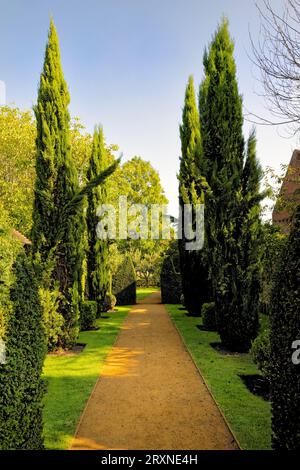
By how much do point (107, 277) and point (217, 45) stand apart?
39.8 ft

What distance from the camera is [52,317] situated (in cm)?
1003

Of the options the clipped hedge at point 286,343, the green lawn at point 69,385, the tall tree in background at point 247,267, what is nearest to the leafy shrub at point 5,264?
the green lawn at point 69,385

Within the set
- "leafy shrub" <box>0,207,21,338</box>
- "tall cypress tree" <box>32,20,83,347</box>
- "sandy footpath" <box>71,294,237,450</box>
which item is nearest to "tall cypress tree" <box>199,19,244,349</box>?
"sandy footpath" <box>71,294,237,450</box>

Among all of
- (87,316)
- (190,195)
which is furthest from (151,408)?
(190,195)

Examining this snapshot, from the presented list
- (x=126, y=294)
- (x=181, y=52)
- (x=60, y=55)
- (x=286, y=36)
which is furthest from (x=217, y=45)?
(x=126, y=294)

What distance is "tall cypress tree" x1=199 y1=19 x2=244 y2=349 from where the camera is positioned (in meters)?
10.1

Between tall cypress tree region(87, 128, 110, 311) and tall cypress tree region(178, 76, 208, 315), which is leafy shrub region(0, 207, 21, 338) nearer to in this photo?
tall cypress tree region(178, 76, 208, 315)

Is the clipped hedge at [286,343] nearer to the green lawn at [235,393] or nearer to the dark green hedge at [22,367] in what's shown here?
the green lawn at [235,393]

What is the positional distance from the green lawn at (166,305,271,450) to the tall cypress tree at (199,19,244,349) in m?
1.00

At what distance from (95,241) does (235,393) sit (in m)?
12.3

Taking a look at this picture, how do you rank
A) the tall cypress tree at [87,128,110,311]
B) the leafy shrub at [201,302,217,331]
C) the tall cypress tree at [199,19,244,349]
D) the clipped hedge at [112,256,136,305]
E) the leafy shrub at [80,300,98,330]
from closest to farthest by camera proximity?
the tall cypress tree at [199,19,244,349], the leafy shrub at [201,302,217,331], the leafy shrub at [80,300,98,330], the tall cypress tree at [87,128,110,311], the clipped hedge at [112,256,136,305]

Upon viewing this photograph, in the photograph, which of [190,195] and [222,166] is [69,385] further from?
[190,195]

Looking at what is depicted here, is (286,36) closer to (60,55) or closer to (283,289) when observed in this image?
(283,289)

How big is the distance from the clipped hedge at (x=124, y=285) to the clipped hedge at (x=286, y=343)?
19860 millimetres
